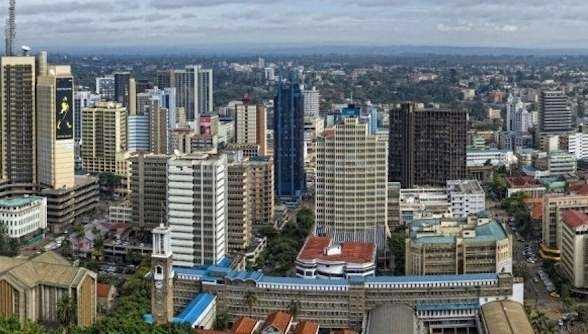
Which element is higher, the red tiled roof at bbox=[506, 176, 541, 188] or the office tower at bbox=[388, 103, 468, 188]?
the office tower at bbox=[388, 103, 468, 188]

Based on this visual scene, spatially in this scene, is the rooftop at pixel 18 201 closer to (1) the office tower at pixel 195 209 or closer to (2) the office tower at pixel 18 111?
(2) the office tower at pixel 18 111

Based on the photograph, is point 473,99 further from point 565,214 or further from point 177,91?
point 565,214

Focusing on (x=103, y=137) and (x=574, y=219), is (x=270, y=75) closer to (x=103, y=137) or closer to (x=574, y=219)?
(x=103, y=137)

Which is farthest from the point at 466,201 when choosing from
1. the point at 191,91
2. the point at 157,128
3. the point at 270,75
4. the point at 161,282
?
the point at 270,75

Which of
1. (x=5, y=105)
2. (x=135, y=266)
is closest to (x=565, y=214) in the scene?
(x=135, y=266)

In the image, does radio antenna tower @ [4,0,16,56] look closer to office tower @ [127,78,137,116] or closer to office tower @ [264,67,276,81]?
office tower @ [127,78,137,116]

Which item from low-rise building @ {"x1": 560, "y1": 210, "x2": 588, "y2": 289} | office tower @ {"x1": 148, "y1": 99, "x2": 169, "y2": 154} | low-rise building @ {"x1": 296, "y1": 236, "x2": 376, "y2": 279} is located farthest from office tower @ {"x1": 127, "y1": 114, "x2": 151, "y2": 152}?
low-rise building @ {"x1": 560, "y1": 210, "x2": 588, "y2": 289}
